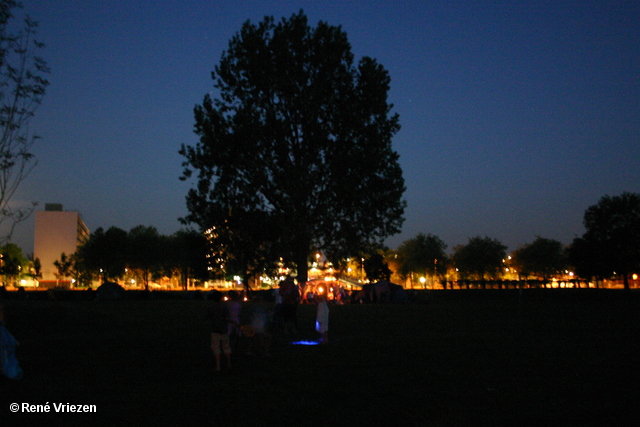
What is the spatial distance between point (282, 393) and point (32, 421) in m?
3.29

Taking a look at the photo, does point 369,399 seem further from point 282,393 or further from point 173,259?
point 173,259

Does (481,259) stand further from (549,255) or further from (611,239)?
(611,239)

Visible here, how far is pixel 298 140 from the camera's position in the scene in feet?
116

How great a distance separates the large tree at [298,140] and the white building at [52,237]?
84300 mm

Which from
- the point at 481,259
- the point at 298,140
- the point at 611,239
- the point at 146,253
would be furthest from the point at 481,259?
the point at 298,140

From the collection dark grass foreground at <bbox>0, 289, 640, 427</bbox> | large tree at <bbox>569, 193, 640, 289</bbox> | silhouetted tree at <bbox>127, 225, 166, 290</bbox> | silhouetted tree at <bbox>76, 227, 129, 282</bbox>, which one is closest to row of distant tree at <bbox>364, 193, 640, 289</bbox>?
large tree at <bbox>569, 193, 640, 289</bbox>

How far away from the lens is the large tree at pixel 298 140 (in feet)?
113

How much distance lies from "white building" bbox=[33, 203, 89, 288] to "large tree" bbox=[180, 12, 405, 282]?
277ft

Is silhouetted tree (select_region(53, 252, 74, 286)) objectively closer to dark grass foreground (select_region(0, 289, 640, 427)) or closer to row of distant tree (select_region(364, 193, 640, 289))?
row of distant tree (select_region(364, 193, 640, 289))

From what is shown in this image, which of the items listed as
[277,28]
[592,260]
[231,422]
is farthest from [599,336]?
[592,260]

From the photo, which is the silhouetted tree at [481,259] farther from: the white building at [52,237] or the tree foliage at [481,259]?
the white building at [52,237]

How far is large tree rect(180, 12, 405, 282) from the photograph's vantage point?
34.5m

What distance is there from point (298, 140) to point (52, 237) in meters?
90.6

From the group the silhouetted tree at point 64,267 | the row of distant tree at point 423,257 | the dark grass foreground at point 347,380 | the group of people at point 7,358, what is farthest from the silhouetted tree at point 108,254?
the group of people at point 7,358
